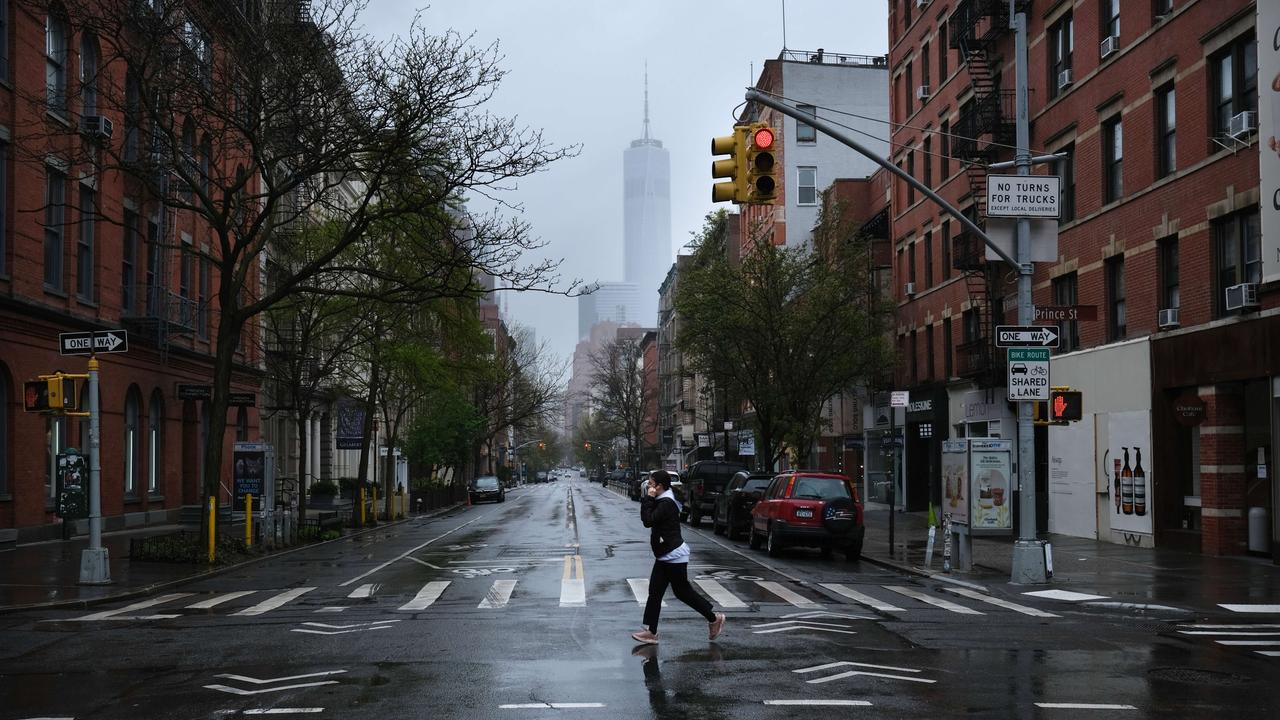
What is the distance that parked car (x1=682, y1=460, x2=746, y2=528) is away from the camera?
37.2m

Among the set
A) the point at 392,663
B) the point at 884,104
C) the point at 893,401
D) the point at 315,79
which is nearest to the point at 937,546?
the point at 893,401

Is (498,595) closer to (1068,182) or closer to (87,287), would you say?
(87,287)

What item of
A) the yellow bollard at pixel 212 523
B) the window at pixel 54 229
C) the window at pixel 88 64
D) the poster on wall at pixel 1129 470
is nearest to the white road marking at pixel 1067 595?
the poster on wall at pixel 1129 470

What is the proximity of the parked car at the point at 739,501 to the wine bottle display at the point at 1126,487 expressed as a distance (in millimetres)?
7999

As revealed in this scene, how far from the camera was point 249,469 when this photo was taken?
27531 mm

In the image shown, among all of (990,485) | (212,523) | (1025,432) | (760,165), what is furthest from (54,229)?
(1025,432)

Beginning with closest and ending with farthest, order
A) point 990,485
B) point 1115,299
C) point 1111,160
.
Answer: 1. point 990,485
2. point 1115,299
3. point 1111,160

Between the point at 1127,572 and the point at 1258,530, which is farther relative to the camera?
the point at 1258,530

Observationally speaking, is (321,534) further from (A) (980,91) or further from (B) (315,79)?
(A) (980,91)

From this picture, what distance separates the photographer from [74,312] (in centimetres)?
2814

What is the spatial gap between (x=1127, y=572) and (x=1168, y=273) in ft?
26.5

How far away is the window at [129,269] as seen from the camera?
32.1 meters

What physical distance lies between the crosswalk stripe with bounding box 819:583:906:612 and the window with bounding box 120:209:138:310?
2214 centimetres

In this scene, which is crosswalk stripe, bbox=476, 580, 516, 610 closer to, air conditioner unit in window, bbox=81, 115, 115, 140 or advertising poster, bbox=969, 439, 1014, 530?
advertising poster, bbox=969, 439, 1014, 530
